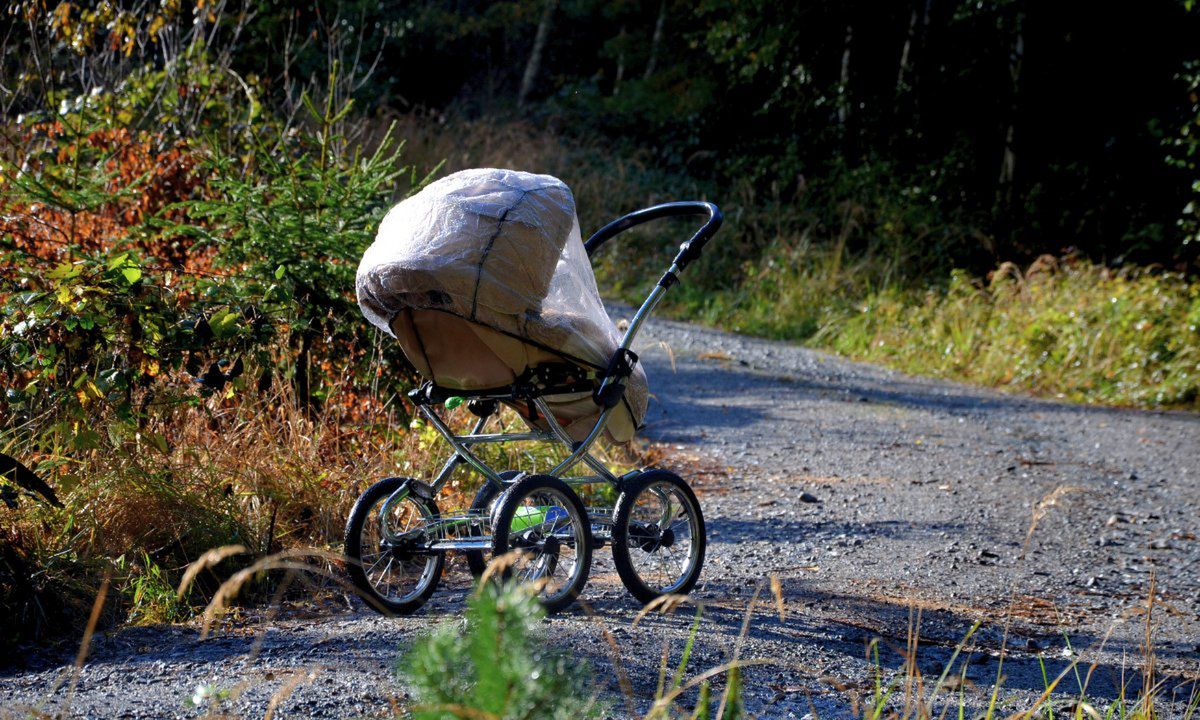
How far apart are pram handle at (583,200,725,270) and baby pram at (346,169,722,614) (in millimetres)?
13

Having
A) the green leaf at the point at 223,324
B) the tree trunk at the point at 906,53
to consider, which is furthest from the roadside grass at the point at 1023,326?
the green leaf at the point at 223,324

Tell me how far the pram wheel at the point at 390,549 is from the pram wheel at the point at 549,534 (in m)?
0.32

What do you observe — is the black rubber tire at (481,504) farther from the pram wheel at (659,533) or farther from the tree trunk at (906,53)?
the tree trunk at (906,53)

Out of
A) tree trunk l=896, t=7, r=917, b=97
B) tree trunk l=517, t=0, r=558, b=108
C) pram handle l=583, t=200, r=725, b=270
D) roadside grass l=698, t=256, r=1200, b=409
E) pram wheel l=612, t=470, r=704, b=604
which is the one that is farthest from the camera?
tree trunk l=517, t=0, r=558, b=108

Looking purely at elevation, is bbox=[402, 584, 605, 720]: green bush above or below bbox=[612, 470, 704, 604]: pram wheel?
above

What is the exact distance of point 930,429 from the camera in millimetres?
8469

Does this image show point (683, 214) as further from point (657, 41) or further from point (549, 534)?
point (657, 41)

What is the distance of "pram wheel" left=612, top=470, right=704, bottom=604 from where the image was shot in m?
4.10

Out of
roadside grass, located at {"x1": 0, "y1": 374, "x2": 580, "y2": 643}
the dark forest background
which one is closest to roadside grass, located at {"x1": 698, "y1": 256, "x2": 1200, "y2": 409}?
the dark forest background

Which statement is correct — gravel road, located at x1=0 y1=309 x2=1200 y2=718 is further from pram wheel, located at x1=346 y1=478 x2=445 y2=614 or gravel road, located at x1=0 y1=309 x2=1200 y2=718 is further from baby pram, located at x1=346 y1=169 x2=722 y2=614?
baby pram, located at x1=346 y1=169 x2=722 y2=614

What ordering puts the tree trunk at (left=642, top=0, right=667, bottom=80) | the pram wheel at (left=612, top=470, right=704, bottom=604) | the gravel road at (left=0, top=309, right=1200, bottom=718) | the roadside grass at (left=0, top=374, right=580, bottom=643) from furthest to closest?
the tree trunk at (left=642, top=0, right=667, bottom=80) → the pram wheel at (left=612, top=470, right=704, bottom=604) → the roadside grass at (left=0, top=374, right=580, bottom=643) → the gravel road at (left=0, top=309, right=1200, bottom=718)

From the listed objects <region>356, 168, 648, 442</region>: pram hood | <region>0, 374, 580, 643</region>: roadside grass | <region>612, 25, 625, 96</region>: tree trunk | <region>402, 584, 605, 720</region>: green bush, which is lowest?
<region>0, 374, 580, 643</region>: roadside grass

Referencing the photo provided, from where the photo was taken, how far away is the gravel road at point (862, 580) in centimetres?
321

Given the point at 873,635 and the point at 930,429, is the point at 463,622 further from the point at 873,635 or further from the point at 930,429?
the point at 930,429
